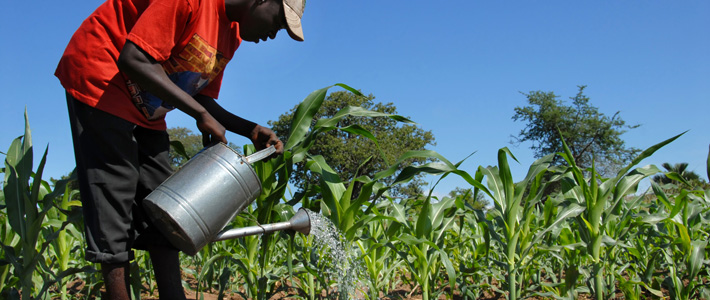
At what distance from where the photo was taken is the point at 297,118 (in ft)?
6.70

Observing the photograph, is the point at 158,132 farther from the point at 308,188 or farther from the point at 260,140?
the point at 308,188

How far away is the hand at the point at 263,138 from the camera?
167 cm

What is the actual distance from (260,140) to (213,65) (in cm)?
32

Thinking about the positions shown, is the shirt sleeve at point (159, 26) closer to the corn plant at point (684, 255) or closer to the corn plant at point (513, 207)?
the corn plant at point (513, 207)

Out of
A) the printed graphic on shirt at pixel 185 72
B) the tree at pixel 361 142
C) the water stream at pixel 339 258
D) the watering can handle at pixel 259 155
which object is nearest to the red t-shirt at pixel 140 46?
the printed graphic on shirt at pixel 185 72

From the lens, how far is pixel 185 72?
5.00 ft

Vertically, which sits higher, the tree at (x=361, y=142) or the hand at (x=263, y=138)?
the tree at (x=361, y=142)

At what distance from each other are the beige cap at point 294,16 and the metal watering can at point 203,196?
41 centimetres

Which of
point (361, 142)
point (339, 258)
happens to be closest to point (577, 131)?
point (361, 142)

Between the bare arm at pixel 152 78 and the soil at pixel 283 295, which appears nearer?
the bare arm at pixel 152 78

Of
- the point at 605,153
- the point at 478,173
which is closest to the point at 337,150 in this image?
the point at 605,153

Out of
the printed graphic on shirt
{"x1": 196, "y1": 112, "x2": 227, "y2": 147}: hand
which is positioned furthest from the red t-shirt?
{"x1": 196, "y1": 112, "x2": 227, "y2": 147}: hand

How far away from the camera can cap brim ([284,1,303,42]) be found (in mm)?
1496

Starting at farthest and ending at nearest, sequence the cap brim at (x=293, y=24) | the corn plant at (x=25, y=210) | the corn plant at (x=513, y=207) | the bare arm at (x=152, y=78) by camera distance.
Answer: the corn plant at (x=513, y=207) < the corn plant at (x=25, y=210) < the cap brim at (x=293, y=24) < the bare arm at (x=152, y=78)
